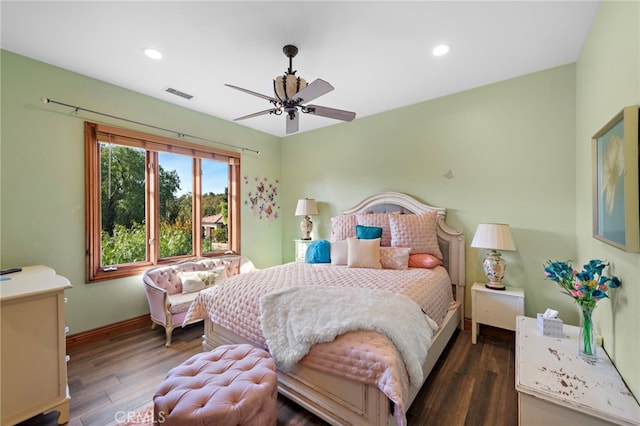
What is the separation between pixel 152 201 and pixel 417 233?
322 centimetres

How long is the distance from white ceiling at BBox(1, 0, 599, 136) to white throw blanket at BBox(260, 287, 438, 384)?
200cm

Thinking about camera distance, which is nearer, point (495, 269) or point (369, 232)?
point (495, 269)

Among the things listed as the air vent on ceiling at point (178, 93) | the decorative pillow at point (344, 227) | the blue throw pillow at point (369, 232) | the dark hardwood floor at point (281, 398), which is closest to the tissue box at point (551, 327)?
the dark hardwood floor at point (281, 398)

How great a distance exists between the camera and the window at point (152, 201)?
2.77 m

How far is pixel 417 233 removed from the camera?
296cm

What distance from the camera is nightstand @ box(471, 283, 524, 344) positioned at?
2.44 m

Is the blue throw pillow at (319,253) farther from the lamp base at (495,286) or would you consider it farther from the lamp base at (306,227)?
the lamp base at (495,286)

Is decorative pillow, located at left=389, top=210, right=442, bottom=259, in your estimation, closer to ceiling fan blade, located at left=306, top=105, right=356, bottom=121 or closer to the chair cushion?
ceiling fan blade, located at left=306, top=105, right=356, bottom=121

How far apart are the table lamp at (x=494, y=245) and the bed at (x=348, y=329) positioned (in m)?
0.32

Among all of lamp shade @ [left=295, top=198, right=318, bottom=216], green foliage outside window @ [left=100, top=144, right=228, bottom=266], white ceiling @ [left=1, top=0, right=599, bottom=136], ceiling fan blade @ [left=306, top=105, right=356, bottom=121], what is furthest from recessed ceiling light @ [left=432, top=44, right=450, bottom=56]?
green foliage outside window @ [left=100, top=144, right=228, bottom=266]

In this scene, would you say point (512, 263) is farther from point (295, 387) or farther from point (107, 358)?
point (107, 358)

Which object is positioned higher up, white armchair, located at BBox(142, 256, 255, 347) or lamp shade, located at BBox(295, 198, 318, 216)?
lamp shade, located at BBox(295, 198, 318, 216)

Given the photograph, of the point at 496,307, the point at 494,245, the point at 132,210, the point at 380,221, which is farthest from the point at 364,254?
the point at 132,210

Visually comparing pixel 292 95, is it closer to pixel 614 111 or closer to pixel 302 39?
pixel 302 39
